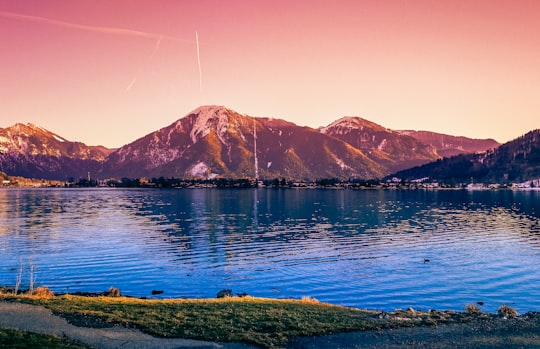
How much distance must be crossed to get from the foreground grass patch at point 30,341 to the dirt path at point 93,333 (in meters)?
1.41

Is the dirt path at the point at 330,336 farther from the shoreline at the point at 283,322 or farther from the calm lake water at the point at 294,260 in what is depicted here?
the calm lake water at the point at 294,260

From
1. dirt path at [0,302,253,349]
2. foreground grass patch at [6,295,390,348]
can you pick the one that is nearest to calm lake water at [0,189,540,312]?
foreground grass patch at [6,295,390,348]

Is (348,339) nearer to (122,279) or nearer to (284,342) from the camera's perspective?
(284,342)

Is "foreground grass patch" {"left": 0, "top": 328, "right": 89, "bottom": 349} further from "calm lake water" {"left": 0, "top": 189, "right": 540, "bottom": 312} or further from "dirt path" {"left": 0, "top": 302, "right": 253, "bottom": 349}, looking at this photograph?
"calm lake water" {"left": 0, "top": 189, "right": 540, "bottom": 312}

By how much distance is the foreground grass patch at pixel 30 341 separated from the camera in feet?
60.5

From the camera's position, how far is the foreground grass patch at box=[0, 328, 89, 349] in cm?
1844

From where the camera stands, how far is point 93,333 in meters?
23.0

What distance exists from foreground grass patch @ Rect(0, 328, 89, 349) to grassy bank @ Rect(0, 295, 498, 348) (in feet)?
14.7

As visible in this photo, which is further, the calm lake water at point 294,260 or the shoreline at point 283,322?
the calm lake water at point 294,260

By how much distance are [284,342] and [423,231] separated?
85162 mm

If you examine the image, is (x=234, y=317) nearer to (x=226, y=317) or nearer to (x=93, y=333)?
(x=226, y=317)

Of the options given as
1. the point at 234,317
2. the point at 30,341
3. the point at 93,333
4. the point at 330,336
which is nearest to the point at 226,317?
the point at 234,317

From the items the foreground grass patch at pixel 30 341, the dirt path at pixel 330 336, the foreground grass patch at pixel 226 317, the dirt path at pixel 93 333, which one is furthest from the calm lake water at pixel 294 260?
the foreground grass patch at pixel 30 341

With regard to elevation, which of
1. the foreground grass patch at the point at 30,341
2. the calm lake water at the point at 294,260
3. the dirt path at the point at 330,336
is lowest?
the calm lake water at the point at 294,260
